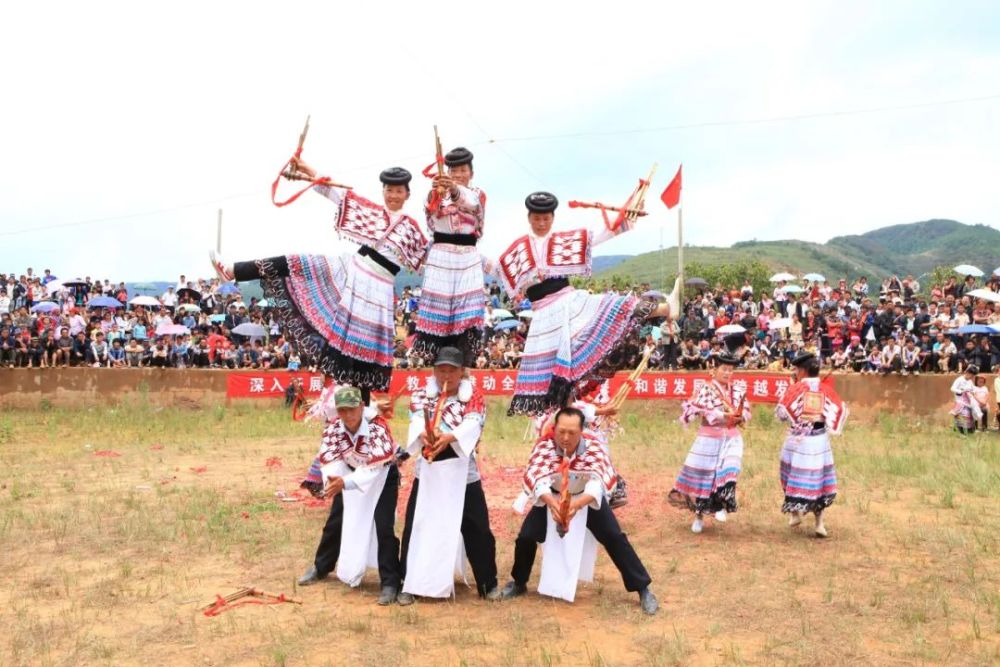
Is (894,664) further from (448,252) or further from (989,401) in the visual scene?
(989,401)

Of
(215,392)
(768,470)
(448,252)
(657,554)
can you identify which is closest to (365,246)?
(448,252)

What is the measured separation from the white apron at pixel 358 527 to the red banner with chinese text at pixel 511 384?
31.0ft

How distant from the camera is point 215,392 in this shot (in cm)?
1772

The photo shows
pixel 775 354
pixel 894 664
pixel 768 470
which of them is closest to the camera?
pixel 894 664

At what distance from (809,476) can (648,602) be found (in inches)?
110

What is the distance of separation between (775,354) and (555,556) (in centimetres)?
1441

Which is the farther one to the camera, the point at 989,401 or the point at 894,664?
the point at 989,401

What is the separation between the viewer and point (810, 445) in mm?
7723

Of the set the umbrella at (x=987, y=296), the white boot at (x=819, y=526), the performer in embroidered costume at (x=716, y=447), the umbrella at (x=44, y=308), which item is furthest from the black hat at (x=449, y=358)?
the umbrella at (x=44, y=308)

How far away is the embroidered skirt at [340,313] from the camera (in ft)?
20.6

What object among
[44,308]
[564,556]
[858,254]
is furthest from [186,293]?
[858,254]

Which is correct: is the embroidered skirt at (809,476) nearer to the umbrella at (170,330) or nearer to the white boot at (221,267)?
the white boot at (221,267)

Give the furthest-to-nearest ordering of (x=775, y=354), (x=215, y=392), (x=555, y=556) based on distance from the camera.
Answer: (x=775, y=354) < (x=215, y=392) < (x=555, y=556)

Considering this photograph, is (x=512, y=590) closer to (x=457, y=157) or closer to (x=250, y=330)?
(x=457, y=157)
